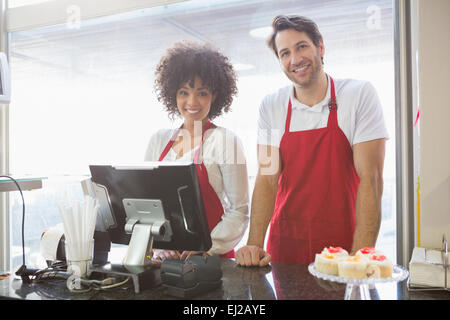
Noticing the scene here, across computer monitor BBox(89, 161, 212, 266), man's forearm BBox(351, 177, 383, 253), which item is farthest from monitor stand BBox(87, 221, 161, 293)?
man's forearm BBox(351, 177, 383, 253)

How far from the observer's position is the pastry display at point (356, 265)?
4.38 feet

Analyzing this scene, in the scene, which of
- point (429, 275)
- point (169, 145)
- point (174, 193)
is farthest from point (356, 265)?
point (169, 145)

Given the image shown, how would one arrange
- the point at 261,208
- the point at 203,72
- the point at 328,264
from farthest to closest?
the point at 203,72 → the point at 261,208 → the point at 328,264

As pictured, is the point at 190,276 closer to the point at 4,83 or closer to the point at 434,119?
the point at 434,119

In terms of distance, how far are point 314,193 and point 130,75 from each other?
5.56ft

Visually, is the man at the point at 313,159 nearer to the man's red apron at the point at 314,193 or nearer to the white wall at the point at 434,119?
the man's red apron at the point at 314,193

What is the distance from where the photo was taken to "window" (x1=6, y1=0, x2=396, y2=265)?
2512mm

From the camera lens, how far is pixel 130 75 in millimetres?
3260

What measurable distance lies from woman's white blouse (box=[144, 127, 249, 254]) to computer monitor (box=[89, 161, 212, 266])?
0.89m

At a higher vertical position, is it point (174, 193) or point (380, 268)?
point (174, 193)

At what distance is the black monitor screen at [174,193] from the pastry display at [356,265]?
18.0 inches

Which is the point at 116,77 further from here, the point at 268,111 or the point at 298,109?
the point at 298,109

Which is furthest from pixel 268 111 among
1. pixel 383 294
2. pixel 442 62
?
pixel 383 294

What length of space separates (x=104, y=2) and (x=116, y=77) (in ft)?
1.88
